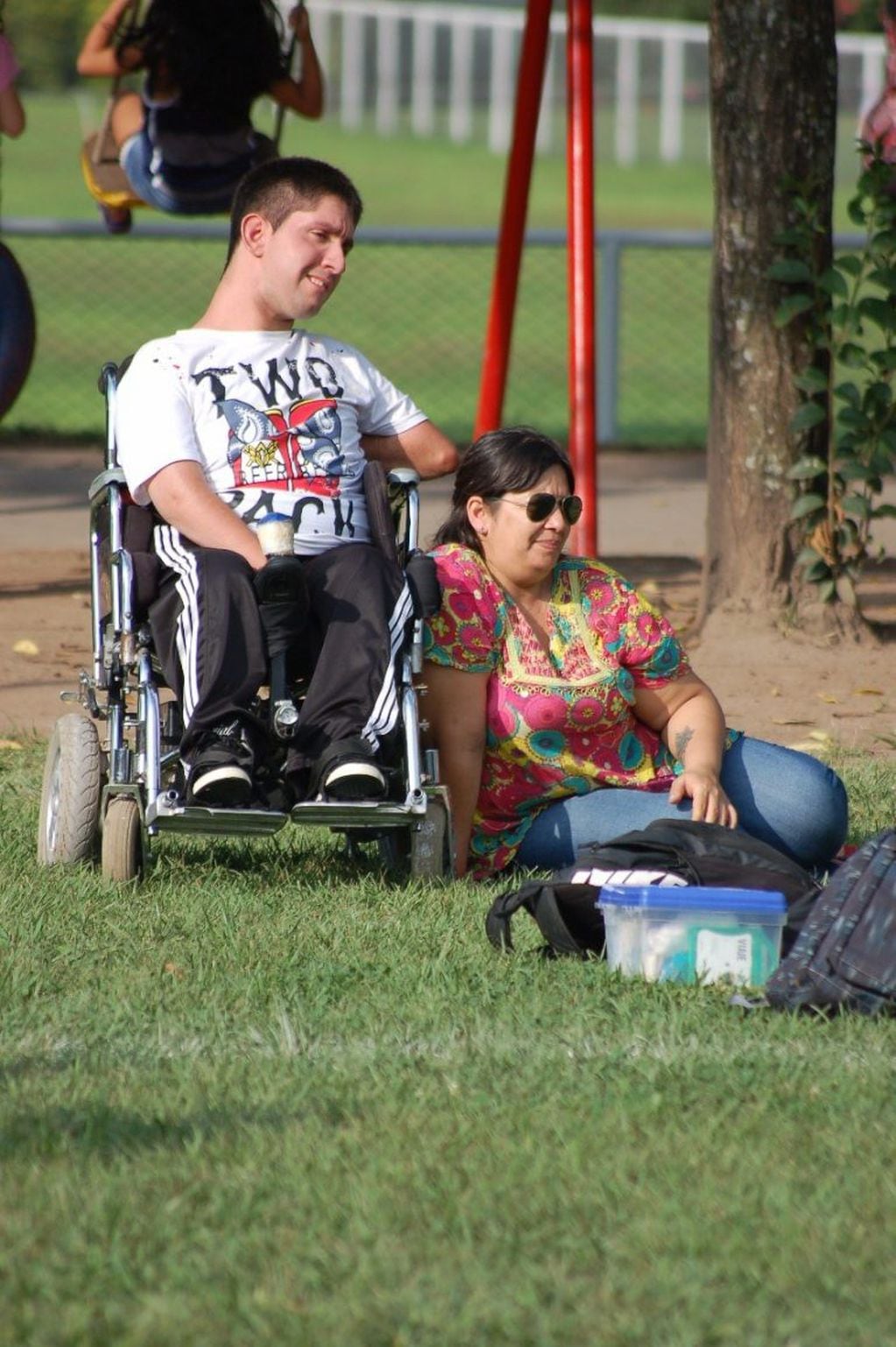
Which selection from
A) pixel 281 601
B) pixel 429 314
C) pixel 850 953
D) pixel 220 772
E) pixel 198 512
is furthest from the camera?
pixel 429 314

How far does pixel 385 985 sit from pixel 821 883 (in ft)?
3.92

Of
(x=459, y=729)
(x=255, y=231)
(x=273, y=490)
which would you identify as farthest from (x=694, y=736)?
(x=255, y=231)

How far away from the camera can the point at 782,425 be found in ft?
24.9

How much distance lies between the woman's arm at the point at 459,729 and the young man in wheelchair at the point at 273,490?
0.23 m

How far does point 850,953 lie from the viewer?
3.83 metres

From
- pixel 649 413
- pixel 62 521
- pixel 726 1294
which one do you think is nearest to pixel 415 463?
pixel 726 1294

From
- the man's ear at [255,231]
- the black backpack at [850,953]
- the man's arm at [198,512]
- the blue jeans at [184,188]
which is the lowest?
the black backpack at [850,953]

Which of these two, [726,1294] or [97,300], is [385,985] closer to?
[726,1294]

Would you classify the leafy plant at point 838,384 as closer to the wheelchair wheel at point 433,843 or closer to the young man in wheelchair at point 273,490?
the young man in wheelchair at point 273,490

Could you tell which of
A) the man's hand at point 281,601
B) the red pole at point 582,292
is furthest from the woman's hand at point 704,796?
the red pole at point 582,292

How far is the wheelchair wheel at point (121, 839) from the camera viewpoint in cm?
475

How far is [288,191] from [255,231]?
0.12 m

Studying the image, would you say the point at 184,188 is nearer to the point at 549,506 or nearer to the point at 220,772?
the point at 549,506

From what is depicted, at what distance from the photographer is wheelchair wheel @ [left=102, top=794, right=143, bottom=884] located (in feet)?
15.6
